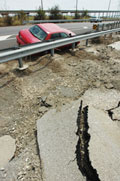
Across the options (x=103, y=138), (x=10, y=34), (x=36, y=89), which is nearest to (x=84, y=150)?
(x=103, y=138)

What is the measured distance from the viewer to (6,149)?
210 cm

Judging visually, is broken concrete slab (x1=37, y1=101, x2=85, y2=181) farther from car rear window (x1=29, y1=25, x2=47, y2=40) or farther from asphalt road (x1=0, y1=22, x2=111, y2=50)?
asphalt road (x1=0, y1=22, x2=111, y2=50)

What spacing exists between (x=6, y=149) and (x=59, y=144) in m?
0.95

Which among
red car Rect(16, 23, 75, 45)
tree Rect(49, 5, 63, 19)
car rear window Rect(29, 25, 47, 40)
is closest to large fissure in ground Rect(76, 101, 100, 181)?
red car Rect(16, 23, 75, 45)

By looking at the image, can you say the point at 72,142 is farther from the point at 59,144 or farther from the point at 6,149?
the point at 6,149

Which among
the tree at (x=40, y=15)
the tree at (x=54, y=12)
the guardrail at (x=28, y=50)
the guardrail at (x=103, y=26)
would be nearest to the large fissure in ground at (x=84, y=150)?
the guardrail at (x=28, y=50)

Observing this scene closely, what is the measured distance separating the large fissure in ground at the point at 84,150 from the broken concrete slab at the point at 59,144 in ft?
0.22

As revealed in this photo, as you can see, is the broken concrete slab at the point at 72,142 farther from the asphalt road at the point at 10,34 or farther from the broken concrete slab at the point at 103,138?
the asphalt road at the point at 10,34

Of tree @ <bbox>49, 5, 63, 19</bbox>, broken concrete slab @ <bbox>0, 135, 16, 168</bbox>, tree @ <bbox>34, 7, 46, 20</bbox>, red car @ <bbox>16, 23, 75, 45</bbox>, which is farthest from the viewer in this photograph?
tree @ <bbox>49, 5, 63, 19</bbox>

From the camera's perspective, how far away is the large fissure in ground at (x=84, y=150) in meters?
1.67

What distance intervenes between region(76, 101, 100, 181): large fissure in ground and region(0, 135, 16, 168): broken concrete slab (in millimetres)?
1145

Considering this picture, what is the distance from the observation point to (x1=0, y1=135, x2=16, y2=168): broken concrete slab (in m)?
1.94

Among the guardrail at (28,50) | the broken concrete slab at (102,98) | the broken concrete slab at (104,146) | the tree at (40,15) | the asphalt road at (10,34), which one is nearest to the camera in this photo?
the broken concrete slab at (104,146)

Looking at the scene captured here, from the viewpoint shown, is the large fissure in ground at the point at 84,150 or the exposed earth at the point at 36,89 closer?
the large fissure in ground at the point at 84,150
